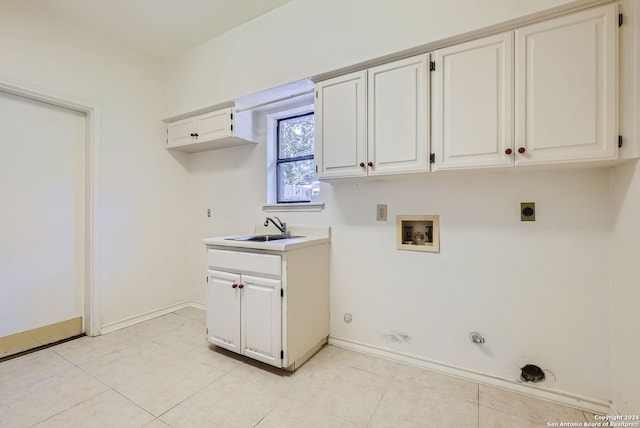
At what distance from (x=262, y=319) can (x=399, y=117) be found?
172 centimetres

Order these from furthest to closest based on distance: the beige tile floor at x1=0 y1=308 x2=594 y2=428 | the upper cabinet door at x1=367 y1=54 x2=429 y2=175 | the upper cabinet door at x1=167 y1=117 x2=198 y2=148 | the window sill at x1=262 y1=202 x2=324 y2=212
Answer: the upper cabinet door at x1=167 y1=117 x2=198 y2=148
the window sill at x1=262 y1=202 x2=324 y2=212
the upper cabinet door at x1=367 y1=54 x2=429 y2=175
the beige tile floor at x1=0 y1=308 x2=594 y2=428

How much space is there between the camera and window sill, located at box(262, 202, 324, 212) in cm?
249

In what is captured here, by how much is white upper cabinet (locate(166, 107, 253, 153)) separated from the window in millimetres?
354

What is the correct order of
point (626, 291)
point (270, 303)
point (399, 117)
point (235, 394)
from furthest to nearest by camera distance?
1. point (270, 303)
2. point (399, 117)
3. point (235, 394)
4. point (626, 291)

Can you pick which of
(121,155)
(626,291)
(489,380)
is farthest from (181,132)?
(626,291)

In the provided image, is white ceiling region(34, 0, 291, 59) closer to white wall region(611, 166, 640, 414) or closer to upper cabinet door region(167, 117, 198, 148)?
upper cabinet door region(167, 117, 198, 148)

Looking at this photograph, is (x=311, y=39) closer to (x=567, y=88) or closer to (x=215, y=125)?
(x=215, y=125)

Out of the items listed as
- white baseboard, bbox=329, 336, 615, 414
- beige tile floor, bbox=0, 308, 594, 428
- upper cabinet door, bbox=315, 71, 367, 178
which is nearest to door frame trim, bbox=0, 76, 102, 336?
beige tile floor, bbox=0, 308, 594, 428

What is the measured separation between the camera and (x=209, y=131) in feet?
9.30

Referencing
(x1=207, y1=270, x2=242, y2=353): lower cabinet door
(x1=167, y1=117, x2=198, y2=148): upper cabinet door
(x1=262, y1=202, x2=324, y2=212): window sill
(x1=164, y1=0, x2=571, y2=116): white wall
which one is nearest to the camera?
(x1=164, y1=0, x2=571, y2=116): white wall

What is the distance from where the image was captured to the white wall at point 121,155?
7.39 feet

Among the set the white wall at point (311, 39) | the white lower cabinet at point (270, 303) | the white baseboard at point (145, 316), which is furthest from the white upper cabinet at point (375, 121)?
the white baseboard at point (145, 316)

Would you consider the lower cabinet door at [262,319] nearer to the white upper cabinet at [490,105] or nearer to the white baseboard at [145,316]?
the white upper cabinet at [490,105]

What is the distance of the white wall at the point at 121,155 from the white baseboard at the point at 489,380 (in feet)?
7.20
